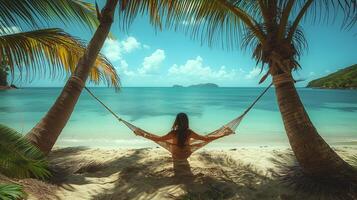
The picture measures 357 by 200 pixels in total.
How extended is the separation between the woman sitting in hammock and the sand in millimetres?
269

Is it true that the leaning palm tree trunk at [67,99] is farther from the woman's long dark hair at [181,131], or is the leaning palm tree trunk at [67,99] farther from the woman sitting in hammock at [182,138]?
the woman's long dark hair at [181,131]

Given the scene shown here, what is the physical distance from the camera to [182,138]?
3025 mm

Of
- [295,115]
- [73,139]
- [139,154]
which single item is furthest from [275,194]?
[73,139]

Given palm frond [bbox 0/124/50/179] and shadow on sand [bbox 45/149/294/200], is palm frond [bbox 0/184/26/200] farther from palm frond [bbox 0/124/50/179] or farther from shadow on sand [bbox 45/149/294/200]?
shadow on sand [bbox 45/149/294/200]

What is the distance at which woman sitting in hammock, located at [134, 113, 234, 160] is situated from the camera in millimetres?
3031

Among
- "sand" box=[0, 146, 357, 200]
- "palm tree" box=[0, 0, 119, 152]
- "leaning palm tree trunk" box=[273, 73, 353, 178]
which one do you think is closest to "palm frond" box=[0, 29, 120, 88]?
"palm tree" box=[0, 0, 119, 152]

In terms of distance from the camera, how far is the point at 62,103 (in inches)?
113

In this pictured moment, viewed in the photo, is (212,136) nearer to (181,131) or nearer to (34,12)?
(181,131)

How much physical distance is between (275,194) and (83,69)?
2.13 meters

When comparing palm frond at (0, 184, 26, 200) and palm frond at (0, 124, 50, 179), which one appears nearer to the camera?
palm frond at (0, 124, 50, 179)

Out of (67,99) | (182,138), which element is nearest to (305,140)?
(182,138)

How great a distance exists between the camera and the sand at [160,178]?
2.64m

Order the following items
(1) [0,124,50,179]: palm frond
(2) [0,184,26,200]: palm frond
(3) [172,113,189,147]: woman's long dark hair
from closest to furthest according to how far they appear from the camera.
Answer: (1) [0,124,50,179]: palm frond → (2) [0,184,26,200]: palm frond → (3) [172,113,189,147]: woman's long dark hair

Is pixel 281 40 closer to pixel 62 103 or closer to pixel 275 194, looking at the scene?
pixel 275 194
